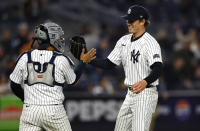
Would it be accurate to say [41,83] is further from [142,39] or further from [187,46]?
[187,46]

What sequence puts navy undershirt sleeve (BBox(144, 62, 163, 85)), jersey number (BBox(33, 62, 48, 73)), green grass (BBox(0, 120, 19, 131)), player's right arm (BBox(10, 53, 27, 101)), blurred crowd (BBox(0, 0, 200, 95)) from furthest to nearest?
1. blurred crowd (BBox(0, 0, 200, 95))
2. green grass (BBox(0, 120, 19, 131))
3. navy undershirt sleeve (BBox(144, 62, 163, 85))
4. player's right arm (BBox(10, 53, 27, 101))
5. jersey number (BBox(33, 62, 48, 73))

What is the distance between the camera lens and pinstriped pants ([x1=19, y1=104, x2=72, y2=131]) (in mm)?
6625

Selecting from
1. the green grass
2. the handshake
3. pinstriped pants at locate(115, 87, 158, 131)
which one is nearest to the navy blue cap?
the handshake

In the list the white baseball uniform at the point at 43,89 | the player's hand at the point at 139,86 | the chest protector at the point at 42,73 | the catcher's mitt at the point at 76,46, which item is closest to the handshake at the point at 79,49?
the catcher's mitt at the point at 76,46

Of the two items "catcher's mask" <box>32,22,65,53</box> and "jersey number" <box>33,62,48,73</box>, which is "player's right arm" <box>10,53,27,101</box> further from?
"catcher's mask" <box>32,22,65,53</box>

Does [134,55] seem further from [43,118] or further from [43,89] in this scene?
[43,118]

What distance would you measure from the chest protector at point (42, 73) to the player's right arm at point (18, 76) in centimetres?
11

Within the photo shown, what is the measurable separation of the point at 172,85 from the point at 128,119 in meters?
6.66

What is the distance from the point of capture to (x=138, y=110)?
23.5 ft

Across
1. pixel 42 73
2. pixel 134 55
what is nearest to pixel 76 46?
pixel 134 55

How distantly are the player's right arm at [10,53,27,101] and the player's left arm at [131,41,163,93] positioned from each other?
1255 mm

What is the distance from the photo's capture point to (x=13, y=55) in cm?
1412

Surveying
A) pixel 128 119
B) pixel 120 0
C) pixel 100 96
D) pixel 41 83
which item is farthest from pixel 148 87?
pixel 120 0

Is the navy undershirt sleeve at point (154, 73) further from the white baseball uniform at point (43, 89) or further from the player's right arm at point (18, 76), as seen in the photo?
the player's right arm at point (18, 76)
